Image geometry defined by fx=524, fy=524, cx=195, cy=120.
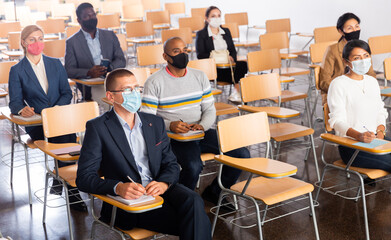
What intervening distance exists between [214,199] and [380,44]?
3830 mm

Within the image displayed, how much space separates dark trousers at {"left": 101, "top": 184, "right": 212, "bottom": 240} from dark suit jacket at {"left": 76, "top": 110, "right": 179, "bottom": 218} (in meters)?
0.14

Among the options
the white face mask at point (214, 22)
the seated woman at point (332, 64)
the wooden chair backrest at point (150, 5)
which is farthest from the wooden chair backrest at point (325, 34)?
the wooden chair backrest at point (150, 5)

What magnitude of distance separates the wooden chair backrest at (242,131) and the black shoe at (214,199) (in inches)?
25.4

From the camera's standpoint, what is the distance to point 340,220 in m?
3.65

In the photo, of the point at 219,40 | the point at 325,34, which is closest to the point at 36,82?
the point at 219,40

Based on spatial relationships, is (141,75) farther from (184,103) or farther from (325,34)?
(325,34)

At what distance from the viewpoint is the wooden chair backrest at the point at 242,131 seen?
321 centimetres

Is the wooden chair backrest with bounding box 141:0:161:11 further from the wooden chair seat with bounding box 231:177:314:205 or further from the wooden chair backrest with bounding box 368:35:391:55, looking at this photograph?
the wooden chair seat with bounding box 231:177:314:205

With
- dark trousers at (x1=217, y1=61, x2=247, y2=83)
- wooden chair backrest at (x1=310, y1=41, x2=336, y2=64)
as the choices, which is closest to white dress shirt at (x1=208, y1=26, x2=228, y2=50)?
dark trousers at (x1=217, y1=61, x2=247, y2=83)

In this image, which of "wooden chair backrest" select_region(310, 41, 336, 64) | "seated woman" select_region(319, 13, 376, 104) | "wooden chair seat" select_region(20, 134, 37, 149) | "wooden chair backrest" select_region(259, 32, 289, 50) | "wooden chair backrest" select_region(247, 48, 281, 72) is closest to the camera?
"wooden chair seat" select_region(20, 134, 37, 149)

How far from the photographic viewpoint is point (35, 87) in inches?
166

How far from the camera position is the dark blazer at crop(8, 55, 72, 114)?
4123mm

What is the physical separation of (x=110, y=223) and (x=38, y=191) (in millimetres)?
1793

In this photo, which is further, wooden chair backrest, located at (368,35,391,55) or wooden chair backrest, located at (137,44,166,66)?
wooden chair backrest, located at (368,35,391,55)
